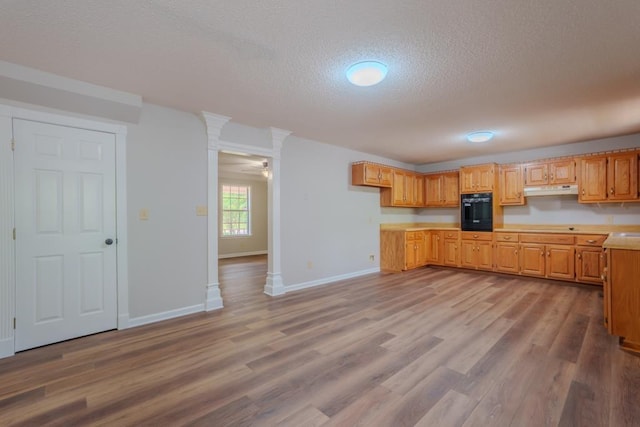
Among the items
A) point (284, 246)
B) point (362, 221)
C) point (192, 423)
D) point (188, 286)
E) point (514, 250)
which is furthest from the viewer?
point (362, 221)

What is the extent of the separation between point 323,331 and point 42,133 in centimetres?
335

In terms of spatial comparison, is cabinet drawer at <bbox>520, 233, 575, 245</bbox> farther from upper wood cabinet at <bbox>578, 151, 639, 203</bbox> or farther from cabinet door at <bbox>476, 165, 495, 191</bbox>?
cabinet door at <bbox>476, 165, 495, 191</bbox>

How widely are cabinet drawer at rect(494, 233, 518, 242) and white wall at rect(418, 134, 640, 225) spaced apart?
614 mm

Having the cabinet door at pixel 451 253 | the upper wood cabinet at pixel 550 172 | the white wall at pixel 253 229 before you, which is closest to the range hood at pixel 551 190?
the upper wood cabinet at pixel 550 172

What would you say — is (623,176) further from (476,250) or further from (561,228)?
(476,250)

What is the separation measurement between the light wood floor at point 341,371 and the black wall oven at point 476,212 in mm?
2333

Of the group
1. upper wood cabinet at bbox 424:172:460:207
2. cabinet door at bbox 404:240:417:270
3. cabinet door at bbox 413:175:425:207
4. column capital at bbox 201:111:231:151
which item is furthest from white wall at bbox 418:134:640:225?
column capital at bbox 201:111:231:151

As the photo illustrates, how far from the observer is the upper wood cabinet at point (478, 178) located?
19.1 feet

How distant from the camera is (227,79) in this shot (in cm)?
275

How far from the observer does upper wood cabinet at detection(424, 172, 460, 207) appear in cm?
657

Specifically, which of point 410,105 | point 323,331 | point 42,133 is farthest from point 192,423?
point 410,105

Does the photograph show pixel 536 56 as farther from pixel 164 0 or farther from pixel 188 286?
pixel 188 286

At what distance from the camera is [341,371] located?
88.6 inches

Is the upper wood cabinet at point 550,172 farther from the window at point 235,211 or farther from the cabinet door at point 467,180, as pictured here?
the window at point 235,211
